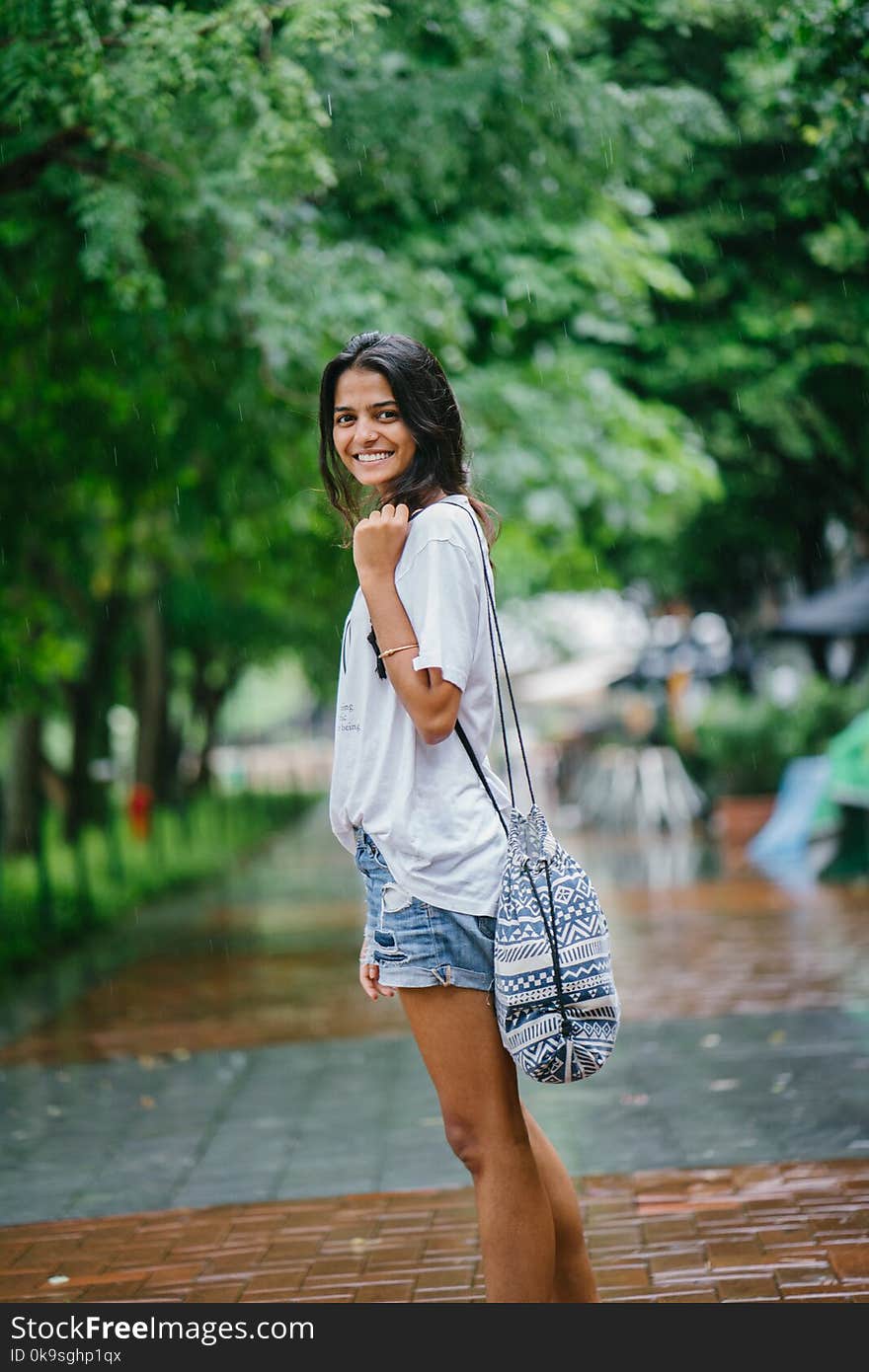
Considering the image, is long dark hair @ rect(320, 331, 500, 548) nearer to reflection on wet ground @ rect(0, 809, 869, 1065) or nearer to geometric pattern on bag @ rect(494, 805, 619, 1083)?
geometric pattern on bag @ rect(494, 805, 619, 1083)

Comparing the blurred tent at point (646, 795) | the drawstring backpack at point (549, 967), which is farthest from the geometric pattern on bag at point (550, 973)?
the blurred tent at point (646, 795)

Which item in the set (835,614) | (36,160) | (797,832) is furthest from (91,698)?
(36,160)

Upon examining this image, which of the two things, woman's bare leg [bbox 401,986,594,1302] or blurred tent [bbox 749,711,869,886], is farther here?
blurred tent [bbox 749,711,869,886]

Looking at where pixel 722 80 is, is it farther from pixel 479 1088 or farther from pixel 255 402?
pixel 479 1088

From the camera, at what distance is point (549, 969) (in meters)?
Result: 2.94

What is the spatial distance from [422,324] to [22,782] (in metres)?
11.3

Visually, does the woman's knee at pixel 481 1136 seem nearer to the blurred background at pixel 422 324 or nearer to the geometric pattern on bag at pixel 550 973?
the geometric pattern on bag at pixel 550 973

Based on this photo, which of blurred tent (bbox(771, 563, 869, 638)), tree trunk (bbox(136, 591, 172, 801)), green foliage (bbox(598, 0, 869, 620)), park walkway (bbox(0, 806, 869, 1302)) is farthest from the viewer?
tree trunk (bbox(136, 591, 172, 801))

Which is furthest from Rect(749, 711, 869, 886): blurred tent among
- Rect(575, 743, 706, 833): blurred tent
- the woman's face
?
the woman's face

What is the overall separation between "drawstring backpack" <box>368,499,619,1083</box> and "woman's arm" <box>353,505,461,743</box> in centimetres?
13

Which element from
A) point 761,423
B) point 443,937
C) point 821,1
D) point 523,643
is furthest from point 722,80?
point 523,643

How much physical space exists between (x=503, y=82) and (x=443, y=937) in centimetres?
505

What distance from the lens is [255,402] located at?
9938mm

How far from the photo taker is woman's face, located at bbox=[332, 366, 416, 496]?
325 centimetres
